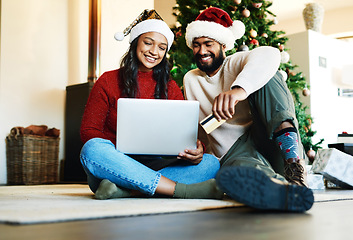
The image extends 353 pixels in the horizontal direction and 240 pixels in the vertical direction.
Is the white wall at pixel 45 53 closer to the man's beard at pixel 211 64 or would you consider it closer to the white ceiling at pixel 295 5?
the man's beard at pixel 211 64

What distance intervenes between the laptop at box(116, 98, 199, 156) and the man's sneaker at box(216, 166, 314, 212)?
40 centimetres

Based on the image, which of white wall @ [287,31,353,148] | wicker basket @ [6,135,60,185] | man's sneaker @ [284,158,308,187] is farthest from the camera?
white wall @ [287,31,353,148]

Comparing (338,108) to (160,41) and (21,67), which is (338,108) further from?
(160,41)

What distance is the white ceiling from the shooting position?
616cm

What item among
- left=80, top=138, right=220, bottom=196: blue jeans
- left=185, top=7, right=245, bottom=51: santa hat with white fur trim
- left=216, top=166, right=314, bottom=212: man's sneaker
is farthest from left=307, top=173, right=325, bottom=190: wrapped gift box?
left=216, top=166, right=314, bottom=212: man's sneaker

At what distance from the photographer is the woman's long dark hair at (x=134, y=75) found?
1534 mm

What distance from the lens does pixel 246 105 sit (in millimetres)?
1633

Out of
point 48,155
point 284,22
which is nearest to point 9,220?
point 48,155

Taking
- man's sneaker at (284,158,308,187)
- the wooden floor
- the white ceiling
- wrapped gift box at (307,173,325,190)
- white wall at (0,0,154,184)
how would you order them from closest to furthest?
1. the wooden floor
2. man's sneaker at (284,158,308,187)
3. wrapped gift box at (307,173,325,190)
4. white wall at (0,0,154,184)
5. the white ceiling

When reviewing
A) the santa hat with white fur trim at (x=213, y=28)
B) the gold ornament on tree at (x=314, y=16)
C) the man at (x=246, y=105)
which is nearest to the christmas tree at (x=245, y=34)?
the santa hat with white fur trim at (x=213, y=28)

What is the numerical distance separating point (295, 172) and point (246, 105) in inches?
12.9

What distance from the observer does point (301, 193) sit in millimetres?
956

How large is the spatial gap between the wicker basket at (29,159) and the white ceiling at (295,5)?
4.12m

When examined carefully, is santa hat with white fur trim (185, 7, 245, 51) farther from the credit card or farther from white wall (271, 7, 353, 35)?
white wall (271, 7, 353, 35)
